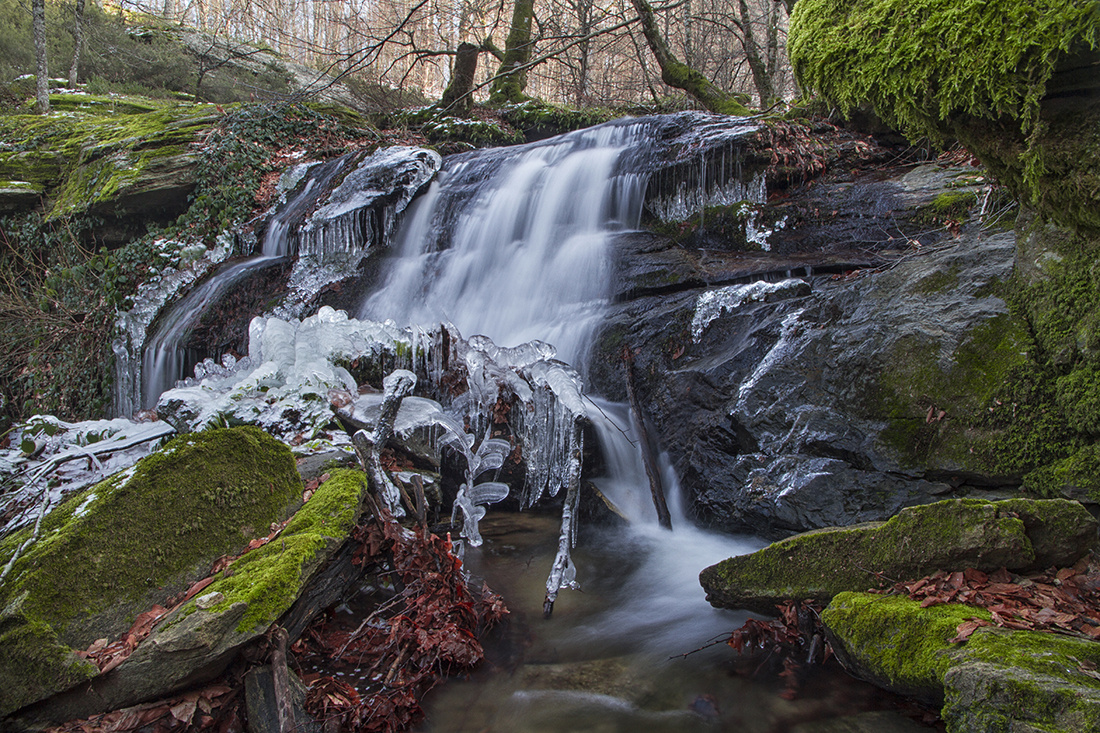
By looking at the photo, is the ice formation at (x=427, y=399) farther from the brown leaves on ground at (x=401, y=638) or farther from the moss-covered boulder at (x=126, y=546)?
the moss-covered boulder at (x=126, y=546)

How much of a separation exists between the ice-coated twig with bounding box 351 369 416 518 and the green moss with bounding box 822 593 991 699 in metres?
2.80

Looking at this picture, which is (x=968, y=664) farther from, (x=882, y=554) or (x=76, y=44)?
(x=76, y=44)

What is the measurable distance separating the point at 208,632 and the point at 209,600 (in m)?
0.20

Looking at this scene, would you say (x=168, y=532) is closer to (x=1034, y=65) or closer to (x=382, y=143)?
(x=1034, y=65)

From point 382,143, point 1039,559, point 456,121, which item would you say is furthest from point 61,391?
point 1039,559

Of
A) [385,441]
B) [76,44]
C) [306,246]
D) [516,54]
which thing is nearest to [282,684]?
[385,441]

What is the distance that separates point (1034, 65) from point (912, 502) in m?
2.44

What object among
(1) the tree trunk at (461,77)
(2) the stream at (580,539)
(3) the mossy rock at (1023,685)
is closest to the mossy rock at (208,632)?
(2) the stream at (580,539)

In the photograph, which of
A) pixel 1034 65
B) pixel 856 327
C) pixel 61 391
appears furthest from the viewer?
pixel 61 391

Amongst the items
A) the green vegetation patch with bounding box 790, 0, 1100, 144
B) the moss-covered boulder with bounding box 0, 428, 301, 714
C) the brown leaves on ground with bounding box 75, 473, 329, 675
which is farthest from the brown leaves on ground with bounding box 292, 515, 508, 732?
the green vegetation patch with bounding box 790, 0, 1100, 144

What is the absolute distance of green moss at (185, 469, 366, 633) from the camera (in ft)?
8.54

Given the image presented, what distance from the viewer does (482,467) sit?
5152 mm

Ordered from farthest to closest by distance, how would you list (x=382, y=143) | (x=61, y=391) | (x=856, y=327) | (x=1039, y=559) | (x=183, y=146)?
1. (x=382, y=143)
2. (x=183, y=146)
3. (x=61, y=391)
4. (x=856, y=327)
5. (x=1039, y=559)

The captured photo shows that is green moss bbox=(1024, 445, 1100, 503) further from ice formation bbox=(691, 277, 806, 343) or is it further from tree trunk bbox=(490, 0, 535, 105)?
tree trunk bbox=(490, 0, 535, 105)
